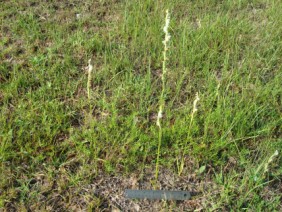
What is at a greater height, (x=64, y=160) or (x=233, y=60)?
(x=233, y=60)

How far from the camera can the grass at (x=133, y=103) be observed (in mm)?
2176

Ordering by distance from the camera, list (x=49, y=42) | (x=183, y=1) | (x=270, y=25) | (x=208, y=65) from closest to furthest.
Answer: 1. (x=208, y=65)
2. (x=49, y=42)
3. (x=270, y=25)
4. (x=183, y=1)

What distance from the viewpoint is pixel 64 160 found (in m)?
2.27

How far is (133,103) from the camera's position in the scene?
2611 millimetres

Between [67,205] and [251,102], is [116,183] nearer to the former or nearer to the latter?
[67,205]

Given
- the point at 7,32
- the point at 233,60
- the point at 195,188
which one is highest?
the point at 7,32

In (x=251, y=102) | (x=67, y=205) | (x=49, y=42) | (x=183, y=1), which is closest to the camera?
(x=67, y=205)

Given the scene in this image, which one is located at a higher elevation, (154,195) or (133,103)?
(133,103)

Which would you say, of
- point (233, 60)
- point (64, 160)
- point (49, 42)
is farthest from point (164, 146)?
point (49, 42)

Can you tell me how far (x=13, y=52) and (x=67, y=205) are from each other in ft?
5.16

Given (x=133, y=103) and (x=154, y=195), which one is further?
(x=133, y=103)

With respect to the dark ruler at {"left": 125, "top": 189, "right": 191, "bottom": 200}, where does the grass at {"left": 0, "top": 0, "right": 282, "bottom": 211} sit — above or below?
above

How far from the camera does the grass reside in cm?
218

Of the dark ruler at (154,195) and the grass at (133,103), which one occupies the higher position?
the grass at (133,103)
